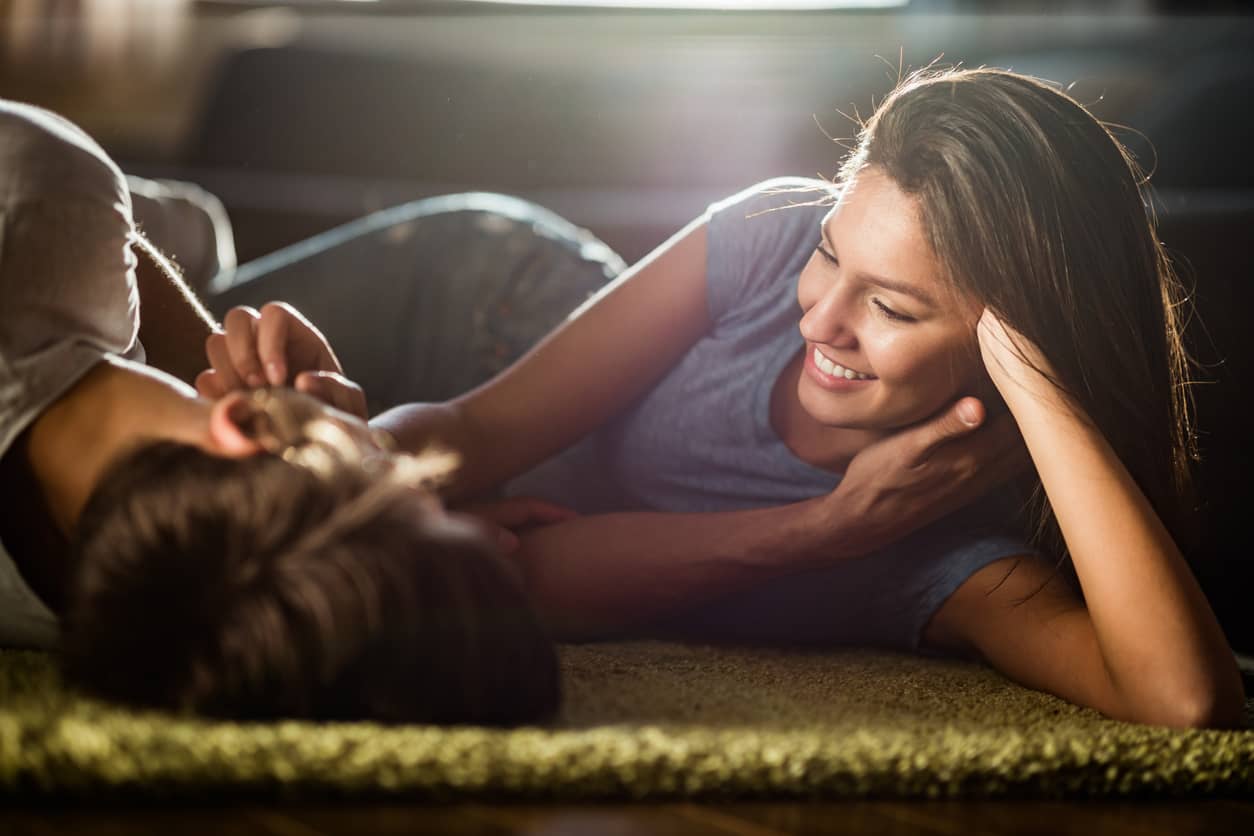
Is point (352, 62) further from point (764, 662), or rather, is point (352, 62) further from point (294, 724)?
point (294, 724)

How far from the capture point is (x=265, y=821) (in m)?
0.56

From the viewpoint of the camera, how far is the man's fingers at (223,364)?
82 centimetres

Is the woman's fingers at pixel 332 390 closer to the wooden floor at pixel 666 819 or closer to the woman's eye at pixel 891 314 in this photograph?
the wooden floor at pixel 666 819

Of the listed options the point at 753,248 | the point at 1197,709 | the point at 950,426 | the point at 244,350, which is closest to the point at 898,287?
the point at 950,426

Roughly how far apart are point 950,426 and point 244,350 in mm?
555

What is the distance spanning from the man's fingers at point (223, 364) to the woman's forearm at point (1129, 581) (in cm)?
61

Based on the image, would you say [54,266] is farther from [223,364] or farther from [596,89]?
[596,89]

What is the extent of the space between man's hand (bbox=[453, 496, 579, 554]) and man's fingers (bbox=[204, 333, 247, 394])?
25 centimetres

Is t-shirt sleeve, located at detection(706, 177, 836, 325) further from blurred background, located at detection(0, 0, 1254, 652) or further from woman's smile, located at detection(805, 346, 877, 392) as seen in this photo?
blurred background, located at detection(0, 0, 1254, 652)

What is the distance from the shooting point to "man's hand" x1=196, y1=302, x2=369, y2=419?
0.81 metres

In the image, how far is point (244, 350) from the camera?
83 centimetres

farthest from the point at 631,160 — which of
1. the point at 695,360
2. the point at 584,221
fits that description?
the point at 695,360

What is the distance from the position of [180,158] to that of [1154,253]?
2178 millimetres

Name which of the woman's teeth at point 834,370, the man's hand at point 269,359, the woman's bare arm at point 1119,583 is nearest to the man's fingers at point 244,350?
the man's hand at point 269,359
